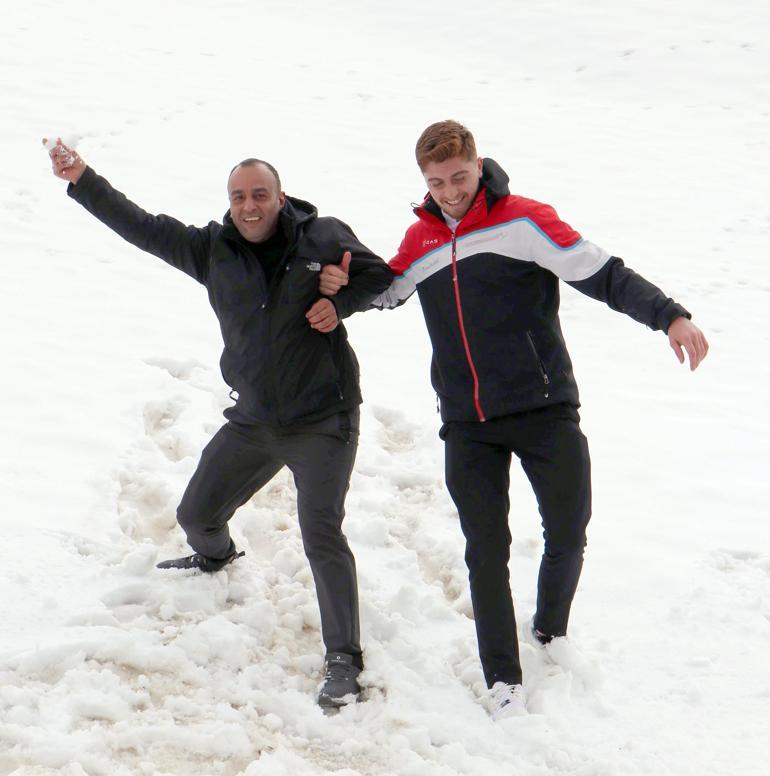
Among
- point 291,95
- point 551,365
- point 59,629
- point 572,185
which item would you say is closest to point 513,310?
point 551,365

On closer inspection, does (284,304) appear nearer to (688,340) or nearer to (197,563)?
(197,563)

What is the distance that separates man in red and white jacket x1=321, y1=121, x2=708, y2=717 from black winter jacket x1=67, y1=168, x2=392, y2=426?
0.39ft

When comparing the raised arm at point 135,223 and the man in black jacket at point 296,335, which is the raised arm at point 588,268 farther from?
the raised arm at point 135,223

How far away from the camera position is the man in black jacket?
3.98 metres

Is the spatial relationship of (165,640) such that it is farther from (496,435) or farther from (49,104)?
(49,104)

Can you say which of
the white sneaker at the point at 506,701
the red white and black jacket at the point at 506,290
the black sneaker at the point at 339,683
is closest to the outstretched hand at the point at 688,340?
the red white and black jacket at the point at 506,290

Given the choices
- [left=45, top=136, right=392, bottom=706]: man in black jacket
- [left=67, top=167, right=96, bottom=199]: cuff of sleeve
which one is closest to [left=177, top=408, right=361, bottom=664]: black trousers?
[left=45, top=136, right=392, bottom=706]: man in black jacket

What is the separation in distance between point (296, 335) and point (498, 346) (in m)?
0.83

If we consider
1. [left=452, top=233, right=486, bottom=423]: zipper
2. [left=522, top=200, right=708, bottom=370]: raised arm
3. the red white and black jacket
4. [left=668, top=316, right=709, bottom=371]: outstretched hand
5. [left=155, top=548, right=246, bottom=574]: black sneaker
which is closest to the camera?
[left=668, top=316, right=709, bottom=371]: outstretched hand

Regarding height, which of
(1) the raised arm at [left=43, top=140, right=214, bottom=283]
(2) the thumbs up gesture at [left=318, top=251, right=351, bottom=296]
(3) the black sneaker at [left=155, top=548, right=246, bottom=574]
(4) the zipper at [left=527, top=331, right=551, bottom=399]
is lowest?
(3) the black sneaker at [left=155, top=548, right=246, bottom=574]

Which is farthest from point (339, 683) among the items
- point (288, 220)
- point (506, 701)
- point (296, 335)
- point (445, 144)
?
point (445, 144)

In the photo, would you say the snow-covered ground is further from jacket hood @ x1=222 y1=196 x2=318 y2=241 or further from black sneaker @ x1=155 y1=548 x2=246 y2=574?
jacket hood @ x1=222 y1=196 x2=318 y2=241

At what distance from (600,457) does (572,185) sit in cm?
663

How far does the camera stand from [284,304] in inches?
157
